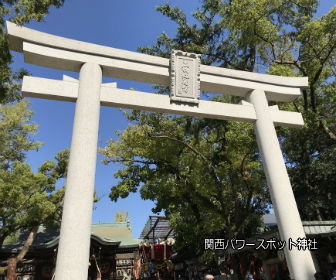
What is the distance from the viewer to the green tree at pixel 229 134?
10.7 metres

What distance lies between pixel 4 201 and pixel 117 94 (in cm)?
1039

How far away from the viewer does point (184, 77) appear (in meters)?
6.66

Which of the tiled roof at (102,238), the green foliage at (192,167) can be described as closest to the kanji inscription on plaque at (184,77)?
the green foliage at (192,167)

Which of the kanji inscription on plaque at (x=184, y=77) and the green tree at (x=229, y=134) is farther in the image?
the green tree at (x=229, y=134)

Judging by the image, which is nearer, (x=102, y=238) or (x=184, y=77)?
(x=184, y=77)

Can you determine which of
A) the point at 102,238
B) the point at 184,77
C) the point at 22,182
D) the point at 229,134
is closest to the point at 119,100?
the point at 184,77

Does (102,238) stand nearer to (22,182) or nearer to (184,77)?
(22,182)

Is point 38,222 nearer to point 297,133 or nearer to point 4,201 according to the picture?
point 4,201

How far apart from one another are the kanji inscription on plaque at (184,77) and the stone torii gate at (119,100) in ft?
0.07

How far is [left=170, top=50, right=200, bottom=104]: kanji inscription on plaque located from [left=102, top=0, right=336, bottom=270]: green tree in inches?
172

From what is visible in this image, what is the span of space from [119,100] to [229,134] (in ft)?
18.3

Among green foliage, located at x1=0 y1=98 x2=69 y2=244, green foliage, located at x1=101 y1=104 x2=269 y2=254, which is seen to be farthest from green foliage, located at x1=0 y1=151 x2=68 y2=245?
green foliage, located at x1=101 y1=104 x2=269 y2=254

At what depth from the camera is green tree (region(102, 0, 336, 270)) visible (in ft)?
35.2

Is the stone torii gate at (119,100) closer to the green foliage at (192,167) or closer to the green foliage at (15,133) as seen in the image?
the green foliage at (192,167)
